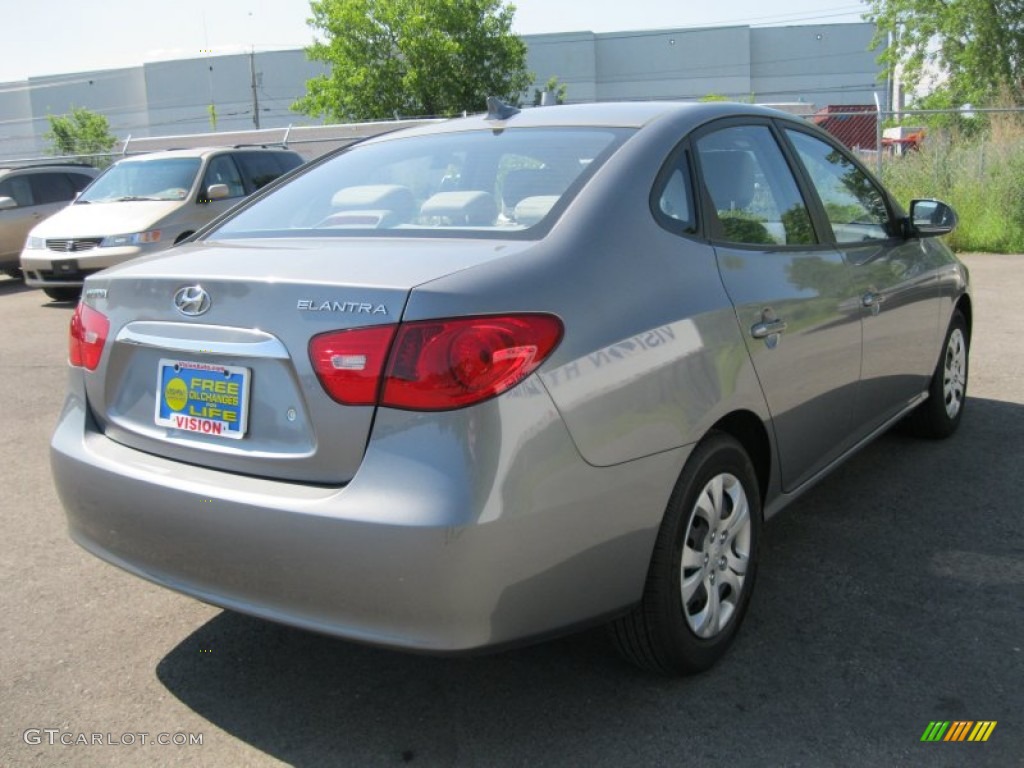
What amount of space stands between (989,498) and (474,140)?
2.83m

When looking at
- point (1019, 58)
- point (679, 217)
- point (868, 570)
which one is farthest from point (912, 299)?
point (1019, 58)

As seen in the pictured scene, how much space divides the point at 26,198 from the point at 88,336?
1397cm


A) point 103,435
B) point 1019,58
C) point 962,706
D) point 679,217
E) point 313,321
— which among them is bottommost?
point 962,706

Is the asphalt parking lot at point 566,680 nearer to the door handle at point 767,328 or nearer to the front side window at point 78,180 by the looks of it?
the door handle at point 767,328

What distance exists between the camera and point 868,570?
3.70 meters

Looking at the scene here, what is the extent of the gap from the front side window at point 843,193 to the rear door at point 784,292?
0.67 ft

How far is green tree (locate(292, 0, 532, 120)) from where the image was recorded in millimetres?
47531

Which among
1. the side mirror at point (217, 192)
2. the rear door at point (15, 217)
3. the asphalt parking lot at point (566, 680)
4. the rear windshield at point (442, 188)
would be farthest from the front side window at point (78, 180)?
the rear windshield at point (442, 188)

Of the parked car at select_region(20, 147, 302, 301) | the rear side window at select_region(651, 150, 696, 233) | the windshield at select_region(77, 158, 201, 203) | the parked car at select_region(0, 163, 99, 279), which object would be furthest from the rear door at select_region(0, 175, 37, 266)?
the rear side window at select_region(651, 150, 696, 233)

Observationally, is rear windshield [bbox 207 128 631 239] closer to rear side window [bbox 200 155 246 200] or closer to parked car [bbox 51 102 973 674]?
parked car [bbox 51 102 973 674]

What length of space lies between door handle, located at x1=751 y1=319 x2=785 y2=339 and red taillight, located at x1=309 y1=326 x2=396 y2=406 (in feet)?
4.26

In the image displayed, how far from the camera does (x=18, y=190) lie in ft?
49.5

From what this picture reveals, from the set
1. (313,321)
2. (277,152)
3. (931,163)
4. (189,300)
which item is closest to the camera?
(313,321)

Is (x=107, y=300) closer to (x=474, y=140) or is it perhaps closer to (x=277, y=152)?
(x=474, y=140)
